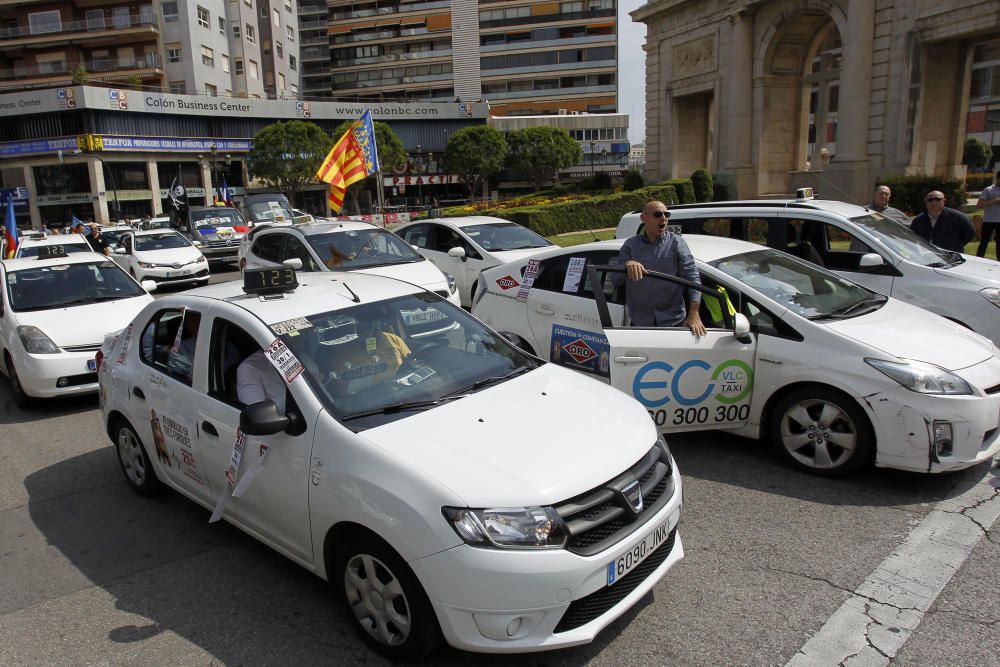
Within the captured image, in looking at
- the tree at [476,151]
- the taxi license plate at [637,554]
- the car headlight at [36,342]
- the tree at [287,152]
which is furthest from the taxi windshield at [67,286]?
the tree at [476,151]

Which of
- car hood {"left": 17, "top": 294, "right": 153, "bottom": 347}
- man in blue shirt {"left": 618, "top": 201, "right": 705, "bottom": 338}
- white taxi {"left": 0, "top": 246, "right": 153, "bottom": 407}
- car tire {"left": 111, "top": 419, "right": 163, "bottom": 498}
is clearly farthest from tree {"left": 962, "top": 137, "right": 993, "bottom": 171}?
car tire {"left": 111, "top": 419, "right": 163, "bottom": 498}

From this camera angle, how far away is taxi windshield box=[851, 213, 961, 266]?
7.50 m

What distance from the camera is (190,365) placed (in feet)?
14.3

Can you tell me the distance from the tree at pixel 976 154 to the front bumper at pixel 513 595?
74.1 metres

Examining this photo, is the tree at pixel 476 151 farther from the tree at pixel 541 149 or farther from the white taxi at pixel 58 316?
the white taxi at pixel 58 316

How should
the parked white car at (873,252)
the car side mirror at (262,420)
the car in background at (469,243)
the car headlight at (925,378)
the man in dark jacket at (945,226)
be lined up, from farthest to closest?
the car in background at (469,243), the man in dark jacket at (945,226), the parked white car at (873,252), the car headlight at (925,378), the car side mirror at (262,420)

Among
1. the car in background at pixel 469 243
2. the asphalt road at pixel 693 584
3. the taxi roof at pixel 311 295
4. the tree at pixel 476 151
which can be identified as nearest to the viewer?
the asphalt road at pixel 693 584

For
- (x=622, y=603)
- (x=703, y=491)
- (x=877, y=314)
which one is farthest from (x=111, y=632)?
(x=877, y=314)

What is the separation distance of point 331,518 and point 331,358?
95cm

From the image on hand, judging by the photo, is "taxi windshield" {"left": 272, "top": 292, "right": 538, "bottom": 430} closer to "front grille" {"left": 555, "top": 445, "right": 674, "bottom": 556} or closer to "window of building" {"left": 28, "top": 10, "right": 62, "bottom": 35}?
"front grille" {"left": 555, "top": 445, "right": 674, "bottom": 556}

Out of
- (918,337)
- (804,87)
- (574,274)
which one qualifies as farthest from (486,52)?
(918,337)

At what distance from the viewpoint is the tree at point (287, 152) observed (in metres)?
52.9

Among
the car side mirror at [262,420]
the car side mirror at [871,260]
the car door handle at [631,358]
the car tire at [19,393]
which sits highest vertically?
the car side mirror at [871,260]

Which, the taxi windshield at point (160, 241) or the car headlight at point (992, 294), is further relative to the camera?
the taxi windshield at point (160, 241)
